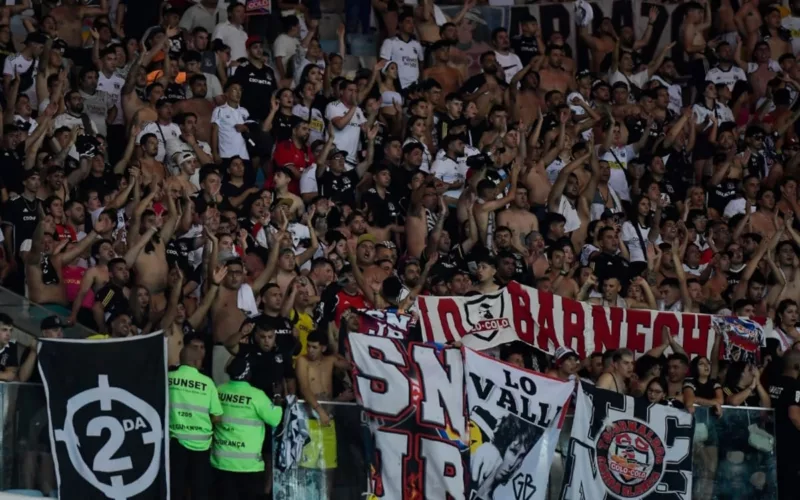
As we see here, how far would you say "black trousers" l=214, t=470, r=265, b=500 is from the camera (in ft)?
47.9

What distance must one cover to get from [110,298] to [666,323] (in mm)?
5132

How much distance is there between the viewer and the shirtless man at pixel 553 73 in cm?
2209

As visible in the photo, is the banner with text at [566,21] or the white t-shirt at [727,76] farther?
the banner with text at [566,21]

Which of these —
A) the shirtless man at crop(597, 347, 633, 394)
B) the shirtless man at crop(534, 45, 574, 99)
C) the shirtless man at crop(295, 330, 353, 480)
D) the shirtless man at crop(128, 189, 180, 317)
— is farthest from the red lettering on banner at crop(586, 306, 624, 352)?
the shirtless man at crop(534, 45, 574, 99)

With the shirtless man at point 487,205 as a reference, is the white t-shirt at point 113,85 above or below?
above

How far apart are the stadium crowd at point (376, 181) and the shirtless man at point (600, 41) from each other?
43 mm

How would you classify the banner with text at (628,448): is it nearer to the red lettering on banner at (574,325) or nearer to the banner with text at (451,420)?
the banner with text at (451,420)

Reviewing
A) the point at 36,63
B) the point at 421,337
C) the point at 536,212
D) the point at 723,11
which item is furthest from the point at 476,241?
the point at 723,11

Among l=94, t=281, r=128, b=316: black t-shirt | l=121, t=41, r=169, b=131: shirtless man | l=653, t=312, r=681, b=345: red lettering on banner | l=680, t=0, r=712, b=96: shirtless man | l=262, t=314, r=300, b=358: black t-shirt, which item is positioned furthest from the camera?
l=680, t=0, r=712, b=96: shirtless man

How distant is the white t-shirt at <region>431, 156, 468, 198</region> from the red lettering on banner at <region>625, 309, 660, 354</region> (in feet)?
10.7

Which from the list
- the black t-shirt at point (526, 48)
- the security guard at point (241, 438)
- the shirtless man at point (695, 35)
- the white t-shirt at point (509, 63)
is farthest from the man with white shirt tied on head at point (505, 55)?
the security guard at point (241, 438)

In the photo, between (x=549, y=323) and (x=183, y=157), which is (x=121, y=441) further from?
(x=183, y=157)

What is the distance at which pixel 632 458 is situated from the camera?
15.4 meters

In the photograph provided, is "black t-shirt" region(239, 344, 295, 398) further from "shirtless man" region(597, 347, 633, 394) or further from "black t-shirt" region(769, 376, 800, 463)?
"black t-shirt" region(769, 376, 800, 463)
